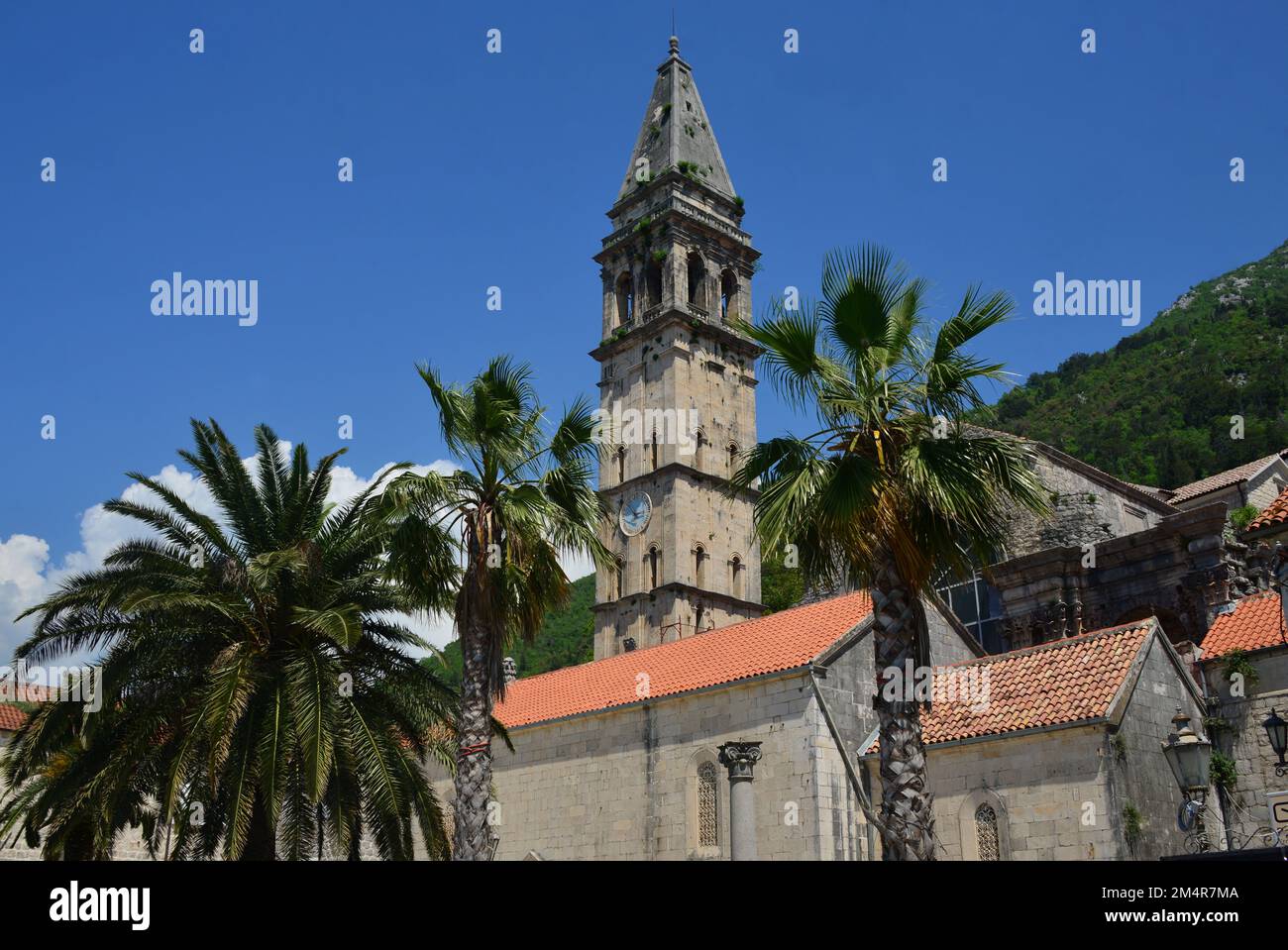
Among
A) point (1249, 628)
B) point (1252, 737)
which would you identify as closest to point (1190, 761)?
point (1252, 737)

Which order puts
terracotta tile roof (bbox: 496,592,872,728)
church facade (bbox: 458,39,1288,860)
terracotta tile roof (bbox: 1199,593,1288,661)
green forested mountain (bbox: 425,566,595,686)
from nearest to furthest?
church facade (bbox: 458,39,1288,860), terracotta tile roof (bbox: 1199,593,1288,661), terracotta tile roof (bbox: 496,592,872,728), green forested mountain (bbox: 425,566,595,686)

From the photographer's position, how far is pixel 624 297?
193 ft

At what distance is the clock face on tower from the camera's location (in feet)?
174

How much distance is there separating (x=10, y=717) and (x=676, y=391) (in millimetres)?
30272

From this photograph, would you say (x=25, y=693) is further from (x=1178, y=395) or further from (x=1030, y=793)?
(x=1178, y=395)

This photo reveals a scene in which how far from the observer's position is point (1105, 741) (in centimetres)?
1958

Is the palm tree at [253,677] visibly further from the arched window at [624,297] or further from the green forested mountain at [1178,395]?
the green forested mountain at [1178,395]

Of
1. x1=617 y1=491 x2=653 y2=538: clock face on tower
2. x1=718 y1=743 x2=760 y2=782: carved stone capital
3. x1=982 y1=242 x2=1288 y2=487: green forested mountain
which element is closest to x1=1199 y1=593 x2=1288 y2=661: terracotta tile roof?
x1=718 y1=743 x2=760 y2=782: carved stone capital

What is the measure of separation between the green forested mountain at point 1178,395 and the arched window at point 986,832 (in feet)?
175

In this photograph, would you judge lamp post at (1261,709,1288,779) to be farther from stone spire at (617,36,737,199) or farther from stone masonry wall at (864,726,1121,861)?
stone spire at (617,36,737,199)

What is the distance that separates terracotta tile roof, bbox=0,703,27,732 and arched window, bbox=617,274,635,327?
3218 centimetres
